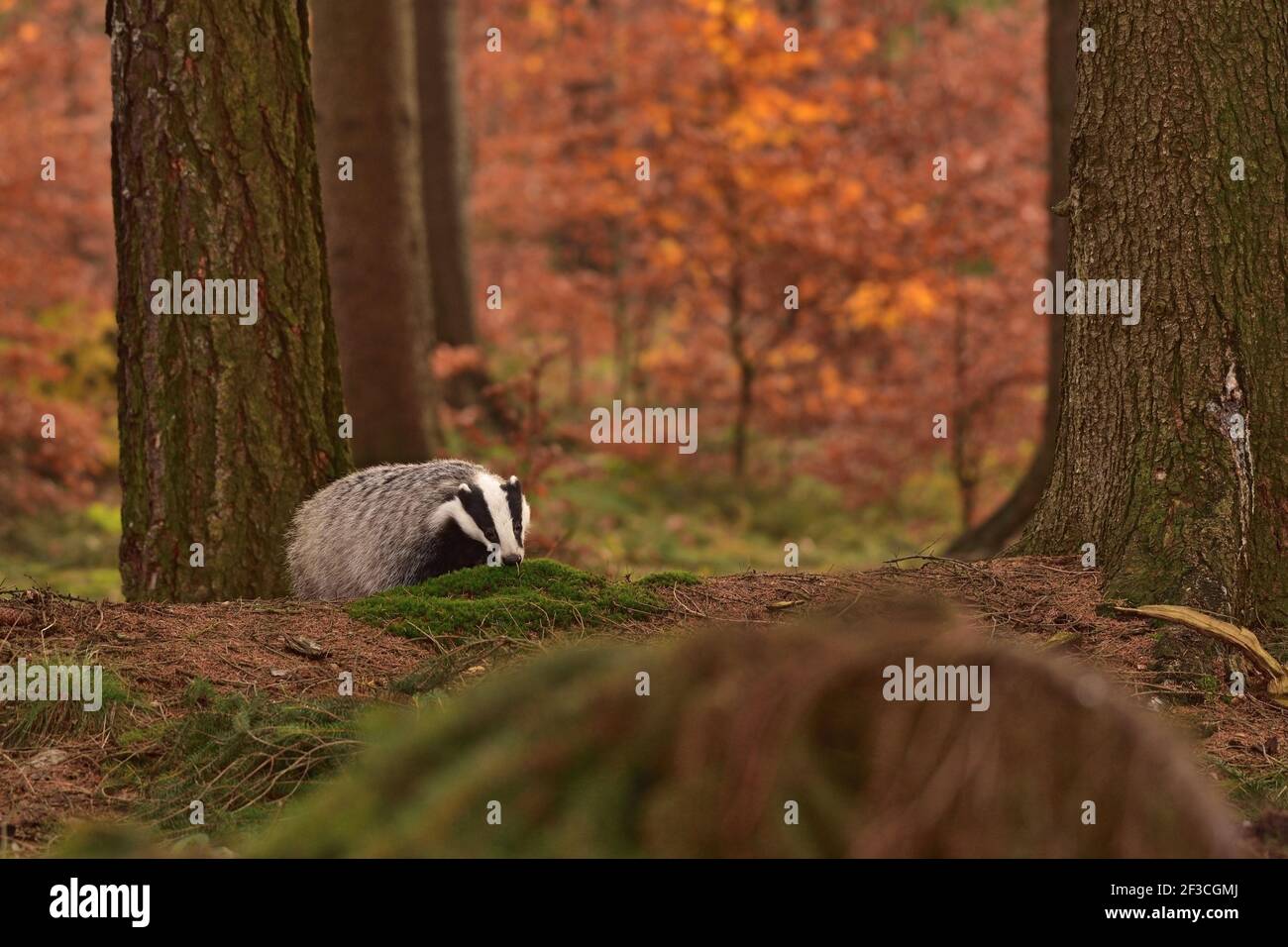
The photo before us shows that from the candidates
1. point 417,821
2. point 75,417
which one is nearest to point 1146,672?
point 417,821

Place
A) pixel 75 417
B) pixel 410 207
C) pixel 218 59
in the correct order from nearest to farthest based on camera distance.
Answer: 1. pixel 218 59
2. pixel 410 207
3. pixel 75 417

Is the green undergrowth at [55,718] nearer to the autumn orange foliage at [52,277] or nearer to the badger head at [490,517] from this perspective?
the badger head at [490,517]

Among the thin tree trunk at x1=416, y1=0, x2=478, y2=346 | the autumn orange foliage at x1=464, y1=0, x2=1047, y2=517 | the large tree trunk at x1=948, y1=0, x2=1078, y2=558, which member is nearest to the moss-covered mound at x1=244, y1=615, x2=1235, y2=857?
the large tree trunk at x1=948, y1=0, x2=1078, y2=558

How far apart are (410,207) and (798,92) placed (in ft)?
29.2

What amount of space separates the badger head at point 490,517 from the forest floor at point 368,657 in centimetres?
108

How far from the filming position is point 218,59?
7.15 metres

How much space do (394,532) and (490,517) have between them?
2.02 feet

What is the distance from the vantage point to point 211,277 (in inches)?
283

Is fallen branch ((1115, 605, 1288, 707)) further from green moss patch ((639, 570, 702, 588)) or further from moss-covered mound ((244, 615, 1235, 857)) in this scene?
moss-covered mound ((244, 615, 1235, 857))

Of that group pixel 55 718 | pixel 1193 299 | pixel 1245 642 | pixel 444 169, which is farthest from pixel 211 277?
pixel 444 169

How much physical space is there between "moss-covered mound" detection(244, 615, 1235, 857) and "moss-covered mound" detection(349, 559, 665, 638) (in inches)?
137

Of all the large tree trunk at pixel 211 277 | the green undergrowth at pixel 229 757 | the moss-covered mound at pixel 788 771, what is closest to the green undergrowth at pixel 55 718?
the green undergrowth at pixel 229 757

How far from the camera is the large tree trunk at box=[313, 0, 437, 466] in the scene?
11211mm

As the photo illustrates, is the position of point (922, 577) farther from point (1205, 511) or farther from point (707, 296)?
point (707, 296)
